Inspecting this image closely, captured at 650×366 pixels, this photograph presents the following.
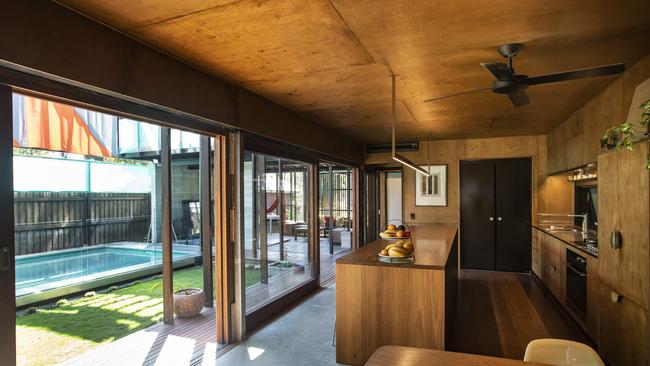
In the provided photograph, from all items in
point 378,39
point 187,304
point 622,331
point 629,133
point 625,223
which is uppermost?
point 378,39

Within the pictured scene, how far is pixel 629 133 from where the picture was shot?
7.43 feet

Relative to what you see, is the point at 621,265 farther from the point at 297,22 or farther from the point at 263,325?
the point at 263,325

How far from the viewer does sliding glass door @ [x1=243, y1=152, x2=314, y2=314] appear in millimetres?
4227

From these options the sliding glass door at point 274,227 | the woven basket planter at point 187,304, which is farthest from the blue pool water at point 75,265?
the sliding glass door at point 274,227

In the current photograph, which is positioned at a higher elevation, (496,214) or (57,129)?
(57,129)

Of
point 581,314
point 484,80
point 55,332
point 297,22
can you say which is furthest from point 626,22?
point 55,332

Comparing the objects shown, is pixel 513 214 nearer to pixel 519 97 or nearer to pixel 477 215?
pixel 477 215

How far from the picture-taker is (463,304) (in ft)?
15.5

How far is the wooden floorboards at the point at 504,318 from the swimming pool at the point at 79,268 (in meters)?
5.22

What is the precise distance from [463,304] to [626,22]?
3661 mm

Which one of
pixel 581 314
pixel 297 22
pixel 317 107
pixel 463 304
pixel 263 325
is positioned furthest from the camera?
pixel 463 304

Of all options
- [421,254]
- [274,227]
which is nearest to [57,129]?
[274,227]

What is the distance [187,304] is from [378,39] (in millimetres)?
3626

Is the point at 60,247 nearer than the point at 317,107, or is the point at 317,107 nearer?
the point at 317,107
